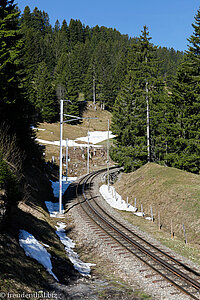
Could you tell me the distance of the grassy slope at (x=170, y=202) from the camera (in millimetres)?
16188

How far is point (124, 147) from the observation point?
117 feet

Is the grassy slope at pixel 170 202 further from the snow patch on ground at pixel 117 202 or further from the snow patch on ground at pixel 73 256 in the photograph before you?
the snow patch on ground at pixel 73 256

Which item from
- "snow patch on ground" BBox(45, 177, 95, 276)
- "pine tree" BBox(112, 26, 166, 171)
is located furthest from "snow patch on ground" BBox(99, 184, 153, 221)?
"snow patch on ground" BBox(45, 177, 95, 276)

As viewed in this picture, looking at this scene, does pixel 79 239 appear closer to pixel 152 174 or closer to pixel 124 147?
pixel 152 174

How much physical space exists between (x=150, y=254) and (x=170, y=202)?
855cm

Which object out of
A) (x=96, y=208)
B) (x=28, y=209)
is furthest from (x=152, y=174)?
(x=28, y=209)

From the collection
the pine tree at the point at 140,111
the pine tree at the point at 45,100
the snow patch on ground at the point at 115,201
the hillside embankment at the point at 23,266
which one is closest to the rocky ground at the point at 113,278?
the hillside embankment at the point at 23,266

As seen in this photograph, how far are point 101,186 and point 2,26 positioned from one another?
2501cm

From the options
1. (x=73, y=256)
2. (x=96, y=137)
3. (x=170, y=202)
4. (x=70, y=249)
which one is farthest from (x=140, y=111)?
(x=96, y=137)

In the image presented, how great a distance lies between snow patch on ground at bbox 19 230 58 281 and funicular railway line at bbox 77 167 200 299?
4.80 m

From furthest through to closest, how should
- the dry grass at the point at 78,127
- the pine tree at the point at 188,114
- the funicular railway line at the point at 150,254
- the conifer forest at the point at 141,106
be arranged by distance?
1. the dry grass at the point at 78,127
2. the pine tree at the point at 188,114
3. the conifer forest at the point at 141,106
4. the funicular railway line at the point at 150,254

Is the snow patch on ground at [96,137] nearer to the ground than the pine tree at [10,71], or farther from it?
nearer to the ground

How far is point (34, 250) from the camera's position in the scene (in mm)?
10773

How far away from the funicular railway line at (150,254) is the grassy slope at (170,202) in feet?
4.71
